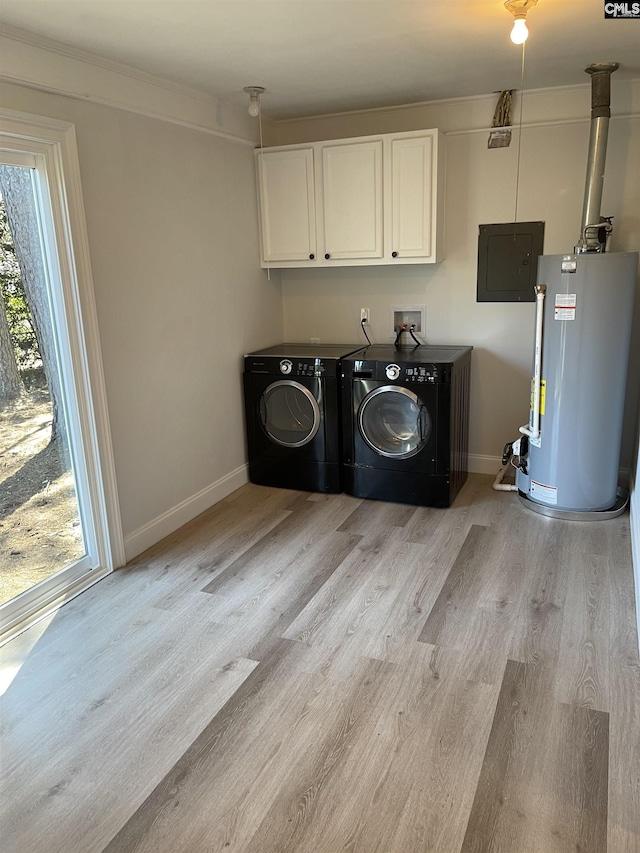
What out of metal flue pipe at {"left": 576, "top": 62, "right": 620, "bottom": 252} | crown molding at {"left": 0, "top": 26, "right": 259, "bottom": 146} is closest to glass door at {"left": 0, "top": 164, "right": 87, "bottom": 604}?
crown molding at {"left": 0, "top": 26, "right": 259, "bottom": 146}

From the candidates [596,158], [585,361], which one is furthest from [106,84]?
[585,361]

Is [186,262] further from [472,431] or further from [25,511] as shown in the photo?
[472,431]

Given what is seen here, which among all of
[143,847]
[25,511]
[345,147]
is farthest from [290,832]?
[345,147]

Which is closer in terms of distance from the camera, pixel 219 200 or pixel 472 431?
pixel 219 200

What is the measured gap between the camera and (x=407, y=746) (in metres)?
1.94

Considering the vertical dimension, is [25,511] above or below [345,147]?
below

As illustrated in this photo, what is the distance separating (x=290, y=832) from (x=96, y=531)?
1800mm

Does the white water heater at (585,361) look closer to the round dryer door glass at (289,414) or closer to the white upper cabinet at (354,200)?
the white upper cabinet at (354,200)

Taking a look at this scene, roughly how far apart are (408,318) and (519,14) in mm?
2083

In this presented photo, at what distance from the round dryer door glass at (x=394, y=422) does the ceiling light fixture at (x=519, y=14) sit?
1803mm

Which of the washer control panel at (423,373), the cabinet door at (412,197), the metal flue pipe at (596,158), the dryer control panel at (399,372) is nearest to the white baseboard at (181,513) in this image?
the dryer control panel at (399,372)

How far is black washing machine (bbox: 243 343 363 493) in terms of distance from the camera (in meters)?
3.87

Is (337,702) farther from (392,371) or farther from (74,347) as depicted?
(392,371)

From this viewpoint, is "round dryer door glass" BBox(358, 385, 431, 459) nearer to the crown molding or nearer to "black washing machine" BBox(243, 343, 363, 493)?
"black washing machine" BBox(243, 343, 363, 493)
